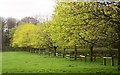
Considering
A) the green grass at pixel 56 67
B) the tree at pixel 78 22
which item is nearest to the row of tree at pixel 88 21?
A: the tree at pixel 78 22

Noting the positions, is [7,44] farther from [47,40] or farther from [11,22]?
[47,40]

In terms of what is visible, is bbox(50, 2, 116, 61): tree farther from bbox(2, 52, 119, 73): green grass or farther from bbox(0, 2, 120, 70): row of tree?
bbox(2, 52, 119, 73): green grass

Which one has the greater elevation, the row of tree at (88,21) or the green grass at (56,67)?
the row of tree at (88,21)

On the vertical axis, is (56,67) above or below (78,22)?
below

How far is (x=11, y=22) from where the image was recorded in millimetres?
106625

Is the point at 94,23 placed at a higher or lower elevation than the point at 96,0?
lower

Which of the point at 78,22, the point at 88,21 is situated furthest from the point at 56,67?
the point at 88,21

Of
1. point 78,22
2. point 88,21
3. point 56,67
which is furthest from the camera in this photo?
point 56,67

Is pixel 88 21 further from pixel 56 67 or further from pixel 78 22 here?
pixel 56 67

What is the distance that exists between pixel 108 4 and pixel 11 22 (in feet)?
306

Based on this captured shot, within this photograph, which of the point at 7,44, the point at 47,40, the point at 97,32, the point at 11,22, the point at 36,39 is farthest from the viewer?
the point at 11,22

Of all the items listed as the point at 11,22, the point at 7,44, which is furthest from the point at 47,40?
the point at 11,22

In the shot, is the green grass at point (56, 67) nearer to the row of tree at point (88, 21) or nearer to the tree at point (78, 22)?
the row of tree at point (88, 21)

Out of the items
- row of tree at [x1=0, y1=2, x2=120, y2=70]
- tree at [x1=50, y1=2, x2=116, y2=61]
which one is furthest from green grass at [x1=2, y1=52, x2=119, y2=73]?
tree at [x1=50, y1=2, x2=116, y2=61]
